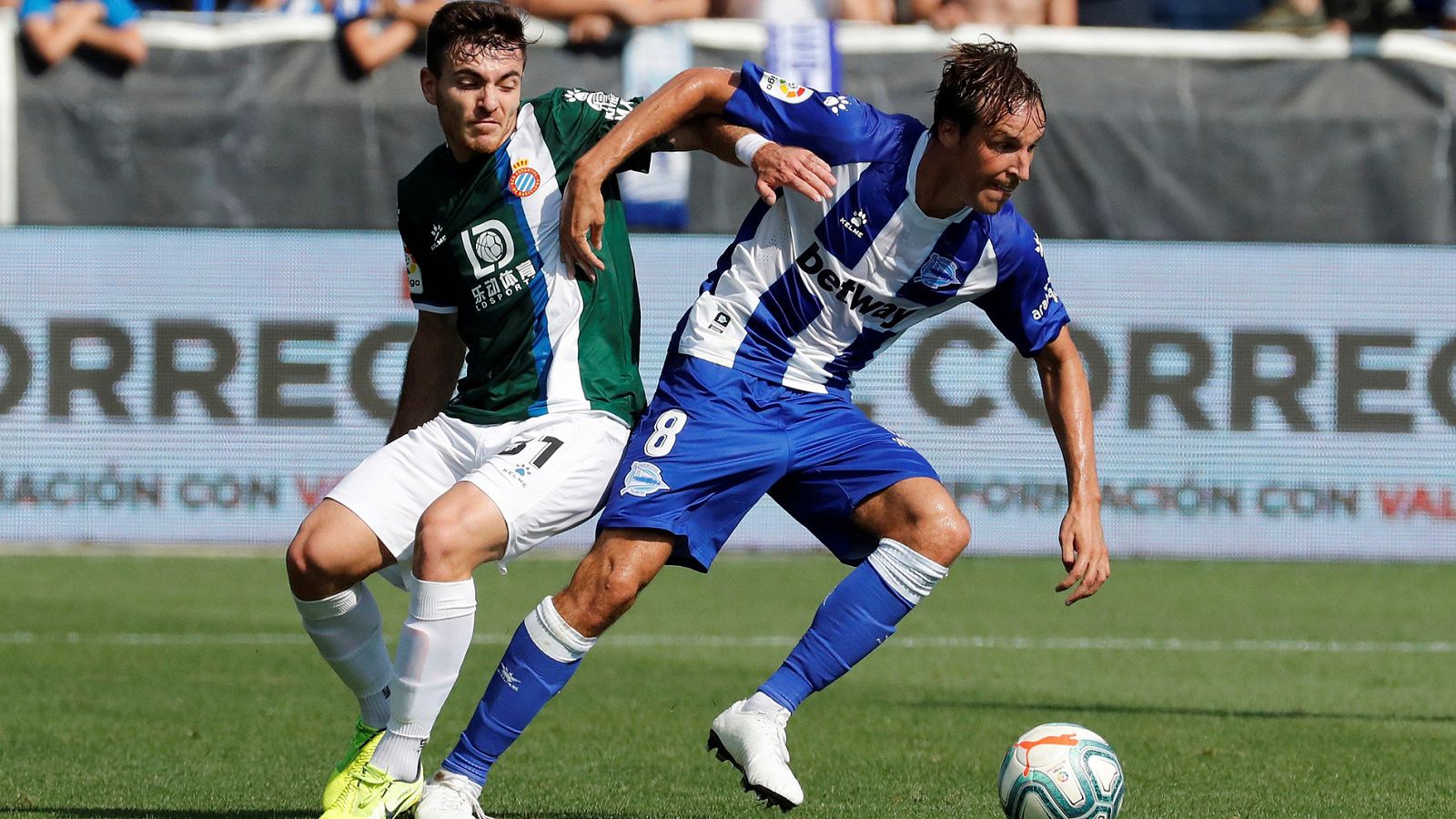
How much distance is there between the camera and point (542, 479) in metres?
5.03

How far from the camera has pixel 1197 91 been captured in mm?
14461

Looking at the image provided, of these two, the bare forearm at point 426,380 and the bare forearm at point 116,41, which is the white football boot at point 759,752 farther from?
the bare forearm at point 116,41

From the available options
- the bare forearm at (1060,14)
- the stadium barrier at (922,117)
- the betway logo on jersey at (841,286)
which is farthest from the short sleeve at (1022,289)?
the bare forearm at (1060,14)

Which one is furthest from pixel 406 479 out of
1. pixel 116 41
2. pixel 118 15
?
pixel 118 15

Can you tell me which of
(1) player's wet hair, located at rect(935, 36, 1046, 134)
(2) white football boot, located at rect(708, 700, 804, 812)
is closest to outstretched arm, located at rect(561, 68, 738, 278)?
(1) player's wet hair, located at rect(935, 36, 1046, 134)

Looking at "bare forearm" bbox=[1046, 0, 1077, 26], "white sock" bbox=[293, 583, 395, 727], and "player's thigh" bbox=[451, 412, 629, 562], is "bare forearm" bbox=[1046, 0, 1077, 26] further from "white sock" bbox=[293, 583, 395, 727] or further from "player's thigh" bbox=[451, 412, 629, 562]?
"white sock" bbox=[293, 583, 395, 727]

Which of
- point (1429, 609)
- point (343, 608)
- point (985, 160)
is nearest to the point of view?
point (985, 160)

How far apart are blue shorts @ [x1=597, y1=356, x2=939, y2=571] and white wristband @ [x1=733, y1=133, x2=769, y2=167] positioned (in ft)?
1.87

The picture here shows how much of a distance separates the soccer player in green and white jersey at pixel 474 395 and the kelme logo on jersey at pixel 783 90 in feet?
0.45

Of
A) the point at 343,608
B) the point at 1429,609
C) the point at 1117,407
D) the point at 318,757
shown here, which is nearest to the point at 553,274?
the point at 343,608

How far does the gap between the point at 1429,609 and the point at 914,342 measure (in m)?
3.87

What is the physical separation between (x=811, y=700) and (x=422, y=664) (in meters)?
3.19

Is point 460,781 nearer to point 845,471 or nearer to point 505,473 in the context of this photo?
point 505,473

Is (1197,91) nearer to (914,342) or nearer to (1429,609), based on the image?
(914,342)
